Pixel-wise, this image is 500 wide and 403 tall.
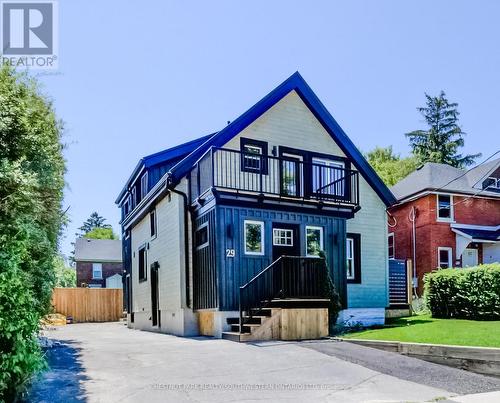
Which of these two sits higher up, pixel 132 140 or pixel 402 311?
pixel 132 140

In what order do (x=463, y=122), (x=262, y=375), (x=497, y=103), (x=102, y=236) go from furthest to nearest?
1. (x=102, y=236)
2. (x=463, y=122)
3. (x=497, y=103)
4. (x=262, y=375)

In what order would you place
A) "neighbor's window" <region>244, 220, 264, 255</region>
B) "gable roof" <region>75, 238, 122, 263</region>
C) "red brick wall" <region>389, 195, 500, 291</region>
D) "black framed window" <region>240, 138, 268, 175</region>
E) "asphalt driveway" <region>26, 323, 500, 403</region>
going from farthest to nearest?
"gable roof" <region>75, 238, 122, 263</region> < "red brick wall" <region>389, 195, 500, 291</region> < "black framed window" <region>240, 138, 268, 175</region> < "neighbor's window" <region>244, 220, 264, 255</region> < "asphalt driveway" <region>26, 323, 500, 403</region>

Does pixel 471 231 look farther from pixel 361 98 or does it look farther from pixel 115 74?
pixel 115 74

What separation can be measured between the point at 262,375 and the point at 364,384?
1.64 metres

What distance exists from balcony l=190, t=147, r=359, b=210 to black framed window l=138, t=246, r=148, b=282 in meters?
6.25

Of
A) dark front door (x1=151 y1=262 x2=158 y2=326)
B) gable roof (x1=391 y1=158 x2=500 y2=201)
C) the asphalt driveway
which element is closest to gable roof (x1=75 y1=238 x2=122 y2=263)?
dark front door (x1=151 y1=262 x2=158 y2=326)

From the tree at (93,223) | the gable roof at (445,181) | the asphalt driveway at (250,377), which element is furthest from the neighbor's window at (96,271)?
the tree at (93,223)

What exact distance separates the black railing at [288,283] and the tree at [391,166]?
3355 cm

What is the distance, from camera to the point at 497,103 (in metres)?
23.0

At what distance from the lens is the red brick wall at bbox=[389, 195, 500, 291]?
79.8 ft

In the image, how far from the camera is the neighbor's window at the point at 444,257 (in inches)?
960

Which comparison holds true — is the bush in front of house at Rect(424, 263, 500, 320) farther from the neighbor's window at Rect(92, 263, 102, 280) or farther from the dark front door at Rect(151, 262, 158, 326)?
the neighbor's window at Rect(92, 263, 102, 280)

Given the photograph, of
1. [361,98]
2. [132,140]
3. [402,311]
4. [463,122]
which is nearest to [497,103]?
[361,98]

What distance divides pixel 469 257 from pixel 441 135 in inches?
1086
